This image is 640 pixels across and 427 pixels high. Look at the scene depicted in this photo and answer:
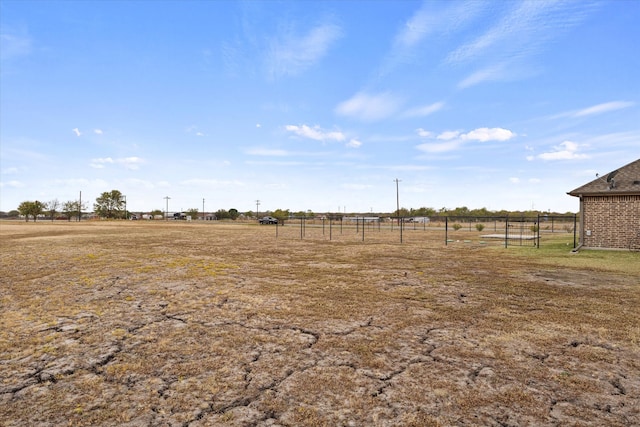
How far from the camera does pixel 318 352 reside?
4.62m

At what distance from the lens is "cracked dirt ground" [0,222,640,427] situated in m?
3.27

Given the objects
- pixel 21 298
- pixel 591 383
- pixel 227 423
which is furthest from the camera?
pixel 21 298

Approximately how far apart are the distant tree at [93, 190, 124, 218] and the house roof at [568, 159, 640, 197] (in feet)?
373

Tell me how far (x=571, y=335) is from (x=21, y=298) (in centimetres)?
1052

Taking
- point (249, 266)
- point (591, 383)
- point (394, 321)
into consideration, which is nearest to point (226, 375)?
point (394, 321)

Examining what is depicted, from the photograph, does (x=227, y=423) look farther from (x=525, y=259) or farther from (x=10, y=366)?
(x=525, y=259)

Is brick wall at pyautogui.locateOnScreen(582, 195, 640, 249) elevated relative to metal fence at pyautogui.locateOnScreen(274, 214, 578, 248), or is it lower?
elevated

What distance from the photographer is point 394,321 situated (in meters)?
5.98

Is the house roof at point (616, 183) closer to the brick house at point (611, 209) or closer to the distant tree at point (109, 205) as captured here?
the brick house at point (611, 209)

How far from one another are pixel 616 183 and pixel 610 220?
Result: 1832mm

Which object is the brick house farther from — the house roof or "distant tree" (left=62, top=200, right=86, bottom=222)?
"distant tree" (left=62, top=200, right=86, bottom=222)

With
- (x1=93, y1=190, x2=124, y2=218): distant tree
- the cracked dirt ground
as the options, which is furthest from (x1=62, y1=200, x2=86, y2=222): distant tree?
the cracked dirt ground

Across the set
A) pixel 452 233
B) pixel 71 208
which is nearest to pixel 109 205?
pixel 71 208

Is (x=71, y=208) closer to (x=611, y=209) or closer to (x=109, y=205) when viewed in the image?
(x=109, y=205)
